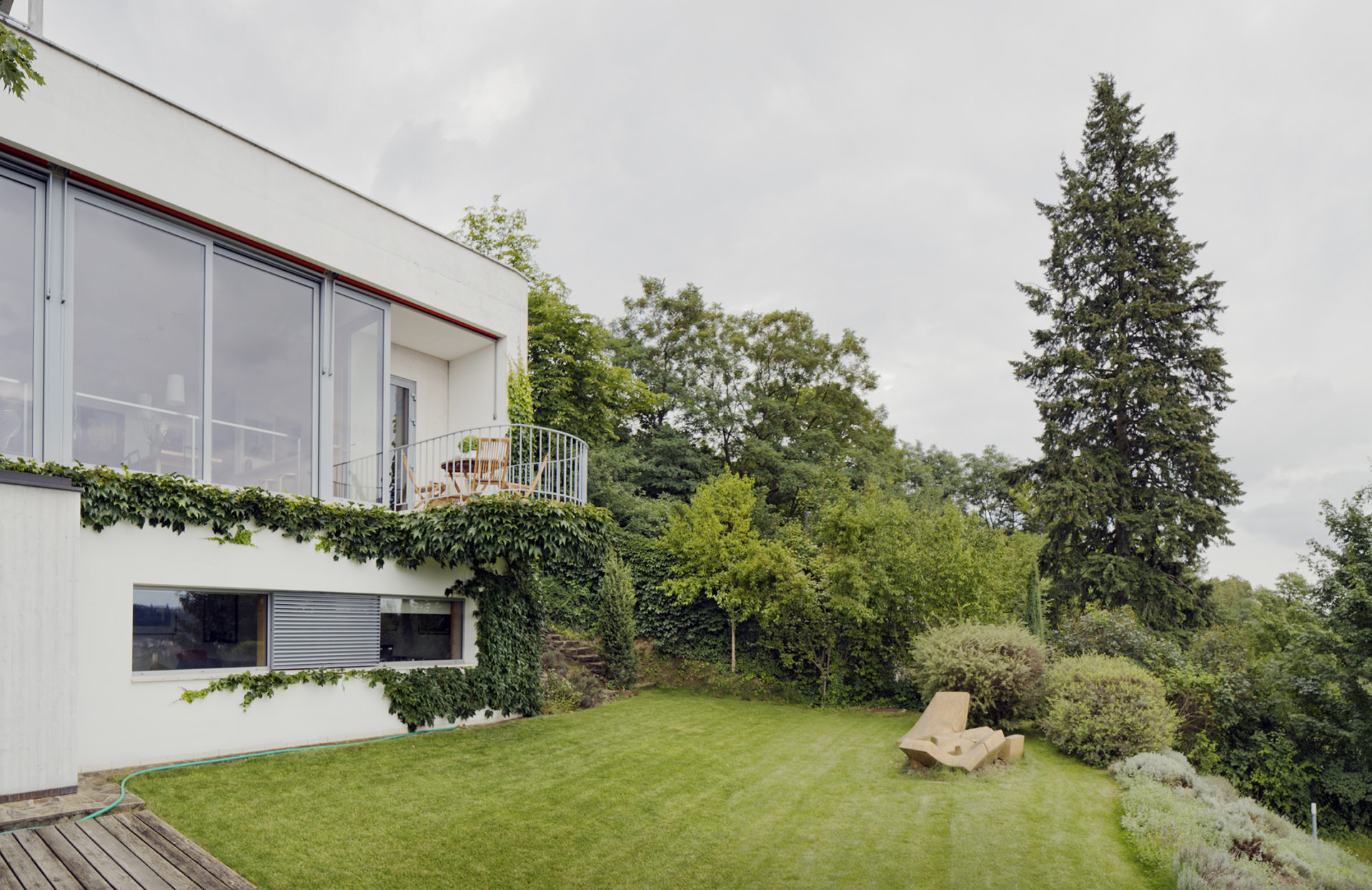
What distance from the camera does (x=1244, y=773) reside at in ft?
37.8

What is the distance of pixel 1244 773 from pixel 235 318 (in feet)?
50.4

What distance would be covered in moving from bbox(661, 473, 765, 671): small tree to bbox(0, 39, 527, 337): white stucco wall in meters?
6.84

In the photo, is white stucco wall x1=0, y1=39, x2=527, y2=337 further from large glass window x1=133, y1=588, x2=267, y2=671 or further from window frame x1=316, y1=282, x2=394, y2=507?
large glass window x1=133, y1=588, x2=267, y2=671

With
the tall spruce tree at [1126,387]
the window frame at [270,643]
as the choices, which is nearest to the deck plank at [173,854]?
the window frame at [270,643]

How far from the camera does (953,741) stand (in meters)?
9.27

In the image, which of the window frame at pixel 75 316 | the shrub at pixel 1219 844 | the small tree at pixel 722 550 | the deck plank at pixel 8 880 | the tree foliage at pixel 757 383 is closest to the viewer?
the deck plank at pixel 8 880

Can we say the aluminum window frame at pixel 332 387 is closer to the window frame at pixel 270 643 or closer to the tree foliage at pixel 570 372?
the window frame at pixel 270 643

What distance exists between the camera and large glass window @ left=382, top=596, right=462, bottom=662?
1001 cm

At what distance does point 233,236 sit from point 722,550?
35.1 ft

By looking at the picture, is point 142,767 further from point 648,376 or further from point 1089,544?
point 1089,544

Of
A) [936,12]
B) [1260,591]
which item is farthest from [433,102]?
[1260,591]

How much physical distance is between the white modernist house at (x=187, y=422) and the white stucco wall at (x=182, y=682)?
2cm

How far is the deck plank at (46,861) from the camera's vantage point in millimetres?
4211

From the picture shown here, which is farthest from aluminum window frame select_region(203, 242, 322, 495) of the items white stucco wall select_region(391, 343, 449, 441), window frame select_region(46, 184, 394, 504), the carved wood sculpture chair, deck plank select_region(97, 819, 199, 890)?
the carved wood sculpture chair
